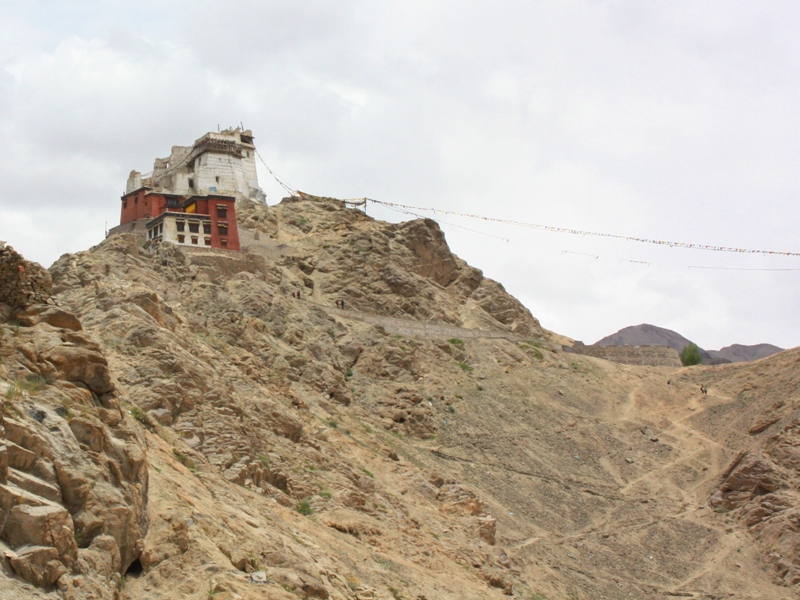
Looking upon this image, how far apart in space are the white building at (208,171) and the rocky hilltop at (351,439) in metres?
2.67

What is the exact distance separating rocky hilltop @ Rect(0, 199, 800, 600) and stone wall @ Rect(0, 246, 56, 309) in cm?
7

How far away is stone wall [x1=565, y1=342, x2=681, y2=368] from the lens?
72062mm

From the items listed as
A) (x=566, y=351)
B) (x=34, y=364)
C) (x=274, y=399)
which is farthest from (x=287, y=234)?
(x=34, y=364)

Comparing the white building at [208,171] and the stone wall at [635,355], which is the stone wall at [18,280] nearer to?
the white building at [208,171]

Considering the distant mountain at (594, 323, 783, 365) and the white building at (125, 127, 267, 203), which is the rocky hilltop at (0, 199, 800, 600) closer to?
the white building at (125, 127, 267, 203)

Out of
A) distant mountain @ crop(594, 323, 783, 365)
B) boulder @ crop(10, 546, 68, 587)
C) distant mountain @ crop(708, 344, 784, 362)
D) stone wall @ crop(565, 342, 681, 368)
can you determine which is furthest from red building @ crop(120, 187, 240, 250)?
distant mountain @ crop(708, 344, 784, 362)

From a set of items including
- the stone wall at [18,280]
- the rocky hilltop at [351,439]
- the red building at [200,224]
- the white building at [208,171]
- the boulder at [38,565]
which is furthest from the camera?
the white building at [208,171]

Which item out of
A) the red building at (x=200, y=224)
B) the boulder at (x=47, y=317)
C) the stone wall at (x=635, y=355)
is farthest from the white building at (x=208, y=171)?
the boulder at (x=47, y=317)

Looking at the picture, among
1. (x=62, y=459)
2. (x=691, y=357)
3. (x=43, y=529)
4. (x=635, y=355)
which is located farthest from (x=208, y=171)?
(x=43, y=529)

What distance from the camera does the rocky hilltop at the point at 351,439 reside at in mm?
17188

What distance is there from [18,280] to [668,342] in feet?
433

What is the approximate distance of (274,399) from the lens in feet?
117

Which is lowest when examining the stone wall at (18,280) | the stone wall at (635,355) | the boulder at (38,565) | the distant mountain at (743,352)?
the boulder at (38,565)

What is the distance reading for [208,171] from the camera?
233 ft
